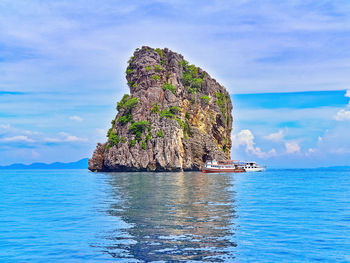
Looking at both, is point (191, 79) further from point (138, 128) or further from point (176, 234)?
point (176, 234)

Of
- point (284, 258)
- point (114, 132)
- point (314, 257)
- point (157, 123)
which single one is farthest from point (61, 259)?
point (114, 132)

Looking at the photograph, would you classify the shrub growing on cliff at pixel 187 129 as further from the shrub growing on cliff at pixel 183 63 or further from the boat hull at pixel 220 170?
the shrub growing on cliff at pixel 183 63

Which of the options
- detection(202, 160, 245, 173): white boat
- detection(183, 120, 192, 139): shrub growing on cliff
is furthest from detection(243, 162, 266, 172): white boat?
detection(183, 120, 192, 139): shrub growing on cliff

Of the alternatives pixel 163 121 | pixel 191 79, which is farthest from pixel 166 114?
pixel 191 79

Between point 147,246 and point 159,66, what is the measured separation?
11522cm

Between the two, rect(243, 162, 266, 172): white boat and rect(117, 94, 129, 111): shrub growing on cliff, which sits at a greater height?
rect(117, 94, 129, 111): shrub growing on cliff

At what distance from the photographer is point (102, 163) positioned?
389ft

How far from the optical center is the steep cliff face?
4294 inches

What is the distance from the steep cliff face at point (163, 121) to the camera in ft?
358

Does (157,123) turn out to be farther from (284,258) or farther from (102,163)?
(284,258)

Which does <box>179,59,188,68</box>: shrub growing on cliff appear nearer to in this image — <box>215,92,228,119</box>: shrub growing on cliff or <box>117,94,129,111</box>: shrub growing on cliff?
<box>215,92,228,119</box>: shrub growing on cliff

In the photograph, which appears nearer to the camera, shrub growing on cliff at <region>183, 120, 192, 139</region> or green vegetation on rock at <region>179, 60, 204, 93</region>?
shrub growing on cliff at <region>183, 120, 192, 139</region>

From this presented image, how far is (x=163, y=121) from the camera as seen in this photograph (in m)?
113

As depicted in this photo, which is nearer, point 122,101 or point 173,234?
point 173,234
